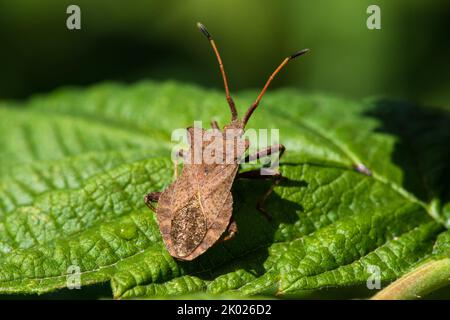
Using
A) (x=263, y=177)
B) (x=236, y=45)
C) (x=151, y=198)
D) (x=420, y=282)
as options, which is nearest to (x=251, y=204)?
(x=263, y=177)

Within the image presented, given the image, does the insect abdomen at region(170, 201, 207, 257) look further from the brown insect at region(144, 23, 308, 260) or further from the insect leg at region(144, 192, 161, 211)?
the insect leg at region(144, 192, 161, 211)

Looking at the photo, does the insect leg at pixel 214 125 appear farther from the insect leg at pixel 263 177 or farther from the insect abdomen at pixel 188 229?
the insect abdomen at pixel 188 229

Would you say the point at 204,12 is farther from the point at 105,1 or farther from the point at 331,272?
the point at 331,272

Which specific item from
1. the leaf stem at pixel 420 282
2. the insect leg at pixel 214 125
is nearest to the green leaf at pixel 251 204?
the leaf stem at pixel 420 282

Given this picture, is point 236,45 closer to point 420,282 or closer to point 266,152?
point 266,152

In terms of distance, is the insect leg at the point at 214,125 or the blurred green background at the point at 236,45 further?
the blurred green background at the point at 236,45

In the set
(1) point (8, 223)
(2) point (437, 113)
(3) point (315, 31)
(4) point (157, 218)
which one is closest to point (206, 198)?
(4) point (157, 218)

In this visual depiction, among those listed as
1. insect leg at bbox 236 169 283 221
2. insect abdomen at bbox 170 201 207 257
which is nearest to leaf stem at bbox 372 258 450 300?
insect leg at bbox 236 169 283 221
